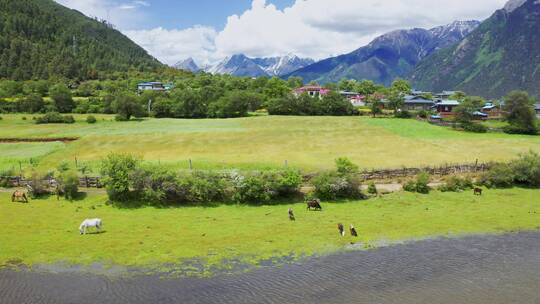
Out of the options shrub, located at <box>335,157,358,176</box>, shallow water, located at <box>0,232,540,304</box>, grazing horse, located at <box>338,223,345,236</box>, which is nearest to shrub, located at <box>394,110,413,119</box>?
shrub, located at <box>335,157,358,176</box>

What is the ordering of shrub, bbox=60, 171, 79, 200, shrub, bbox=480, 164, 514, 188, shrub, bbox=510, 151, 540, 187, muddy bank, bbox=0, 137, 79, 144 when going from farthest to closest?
muddy bank, bbox=0, 137, 79, 144
shrub, bbox=480, 164, 514, 188
shrub, bbox=510, 151, 540, 187
shrub, bbox=60, 171, 79, 200

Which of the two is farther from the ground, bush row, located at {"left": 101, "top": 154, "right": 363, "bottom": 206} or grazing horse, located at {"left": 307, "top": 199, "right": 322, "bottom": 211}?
bush row, located at {"left": 101, "top": 154, "right": 363, "bottom": 206}

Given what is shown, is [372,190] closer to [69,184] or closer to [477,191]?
[477,191]

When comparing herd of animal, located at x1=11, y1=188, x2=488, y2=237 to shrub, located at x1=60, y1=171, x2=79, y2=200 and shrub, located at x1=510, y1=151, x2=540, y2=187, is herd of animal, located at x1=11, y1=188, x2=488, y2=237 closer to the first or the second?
shrub, located at x1=60, y1=171, x2=79, y2=200

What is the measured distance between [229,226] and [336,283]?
13.1 m

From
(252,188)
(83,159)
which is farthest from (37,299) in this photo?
(83,159)

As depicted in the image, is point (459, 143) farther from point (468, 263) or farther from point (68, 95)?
point (68, 95)

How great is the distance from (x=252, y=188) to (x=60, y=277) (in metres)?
20.3

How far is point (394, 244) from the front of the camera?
107ft

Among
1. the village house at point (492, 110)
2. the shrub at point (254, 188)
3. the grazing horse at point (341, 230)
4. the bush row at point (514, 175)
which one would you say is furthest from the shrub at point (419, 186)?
the village house at point (492, 110)

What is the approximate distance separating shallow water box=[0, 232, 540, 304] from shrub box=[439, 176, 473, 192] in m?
17.8

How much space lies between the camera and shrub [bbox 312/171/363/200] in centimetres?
4394

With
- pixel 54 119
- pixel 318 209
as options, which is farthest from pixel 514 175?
pixel 54 119

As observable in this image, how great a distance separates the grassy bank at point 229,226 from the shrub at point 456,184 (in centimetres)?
186
